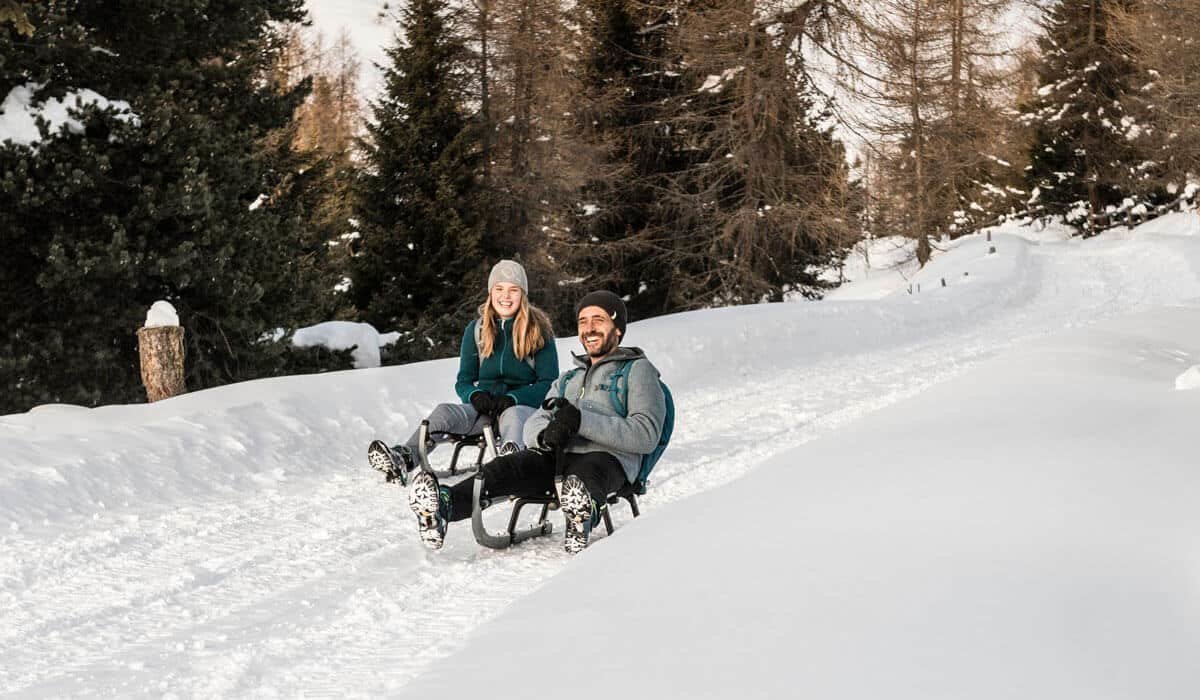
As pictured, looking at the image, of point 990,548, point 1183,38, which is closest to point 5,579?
point 990,548

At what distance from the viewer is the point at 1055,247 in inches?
1315

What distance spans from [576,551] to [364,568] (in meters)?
0.93

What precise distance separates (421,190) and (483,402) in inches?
495

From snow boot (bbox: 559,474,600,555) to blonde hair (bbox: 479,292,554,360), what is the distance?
195cm

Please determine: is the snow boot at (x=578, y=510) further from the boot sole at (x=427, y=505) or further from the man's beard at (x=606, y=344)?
the man's beard at (x=606, y=344)

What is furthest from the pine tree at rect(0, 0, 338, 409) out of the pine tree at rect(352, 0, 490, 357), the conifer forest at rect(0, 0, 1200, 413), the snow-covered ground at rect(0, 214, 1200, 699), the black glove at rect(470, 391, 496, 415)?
the black glove at rect(470, 391, 496, 415)

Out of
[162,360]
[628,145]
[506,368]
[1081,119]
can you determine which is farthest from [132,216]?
[1081,119]

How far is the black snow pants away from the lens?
4754 mm

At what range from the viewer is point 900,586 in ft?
10.6

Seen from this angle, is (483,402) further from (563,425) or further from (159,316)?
(159,316)

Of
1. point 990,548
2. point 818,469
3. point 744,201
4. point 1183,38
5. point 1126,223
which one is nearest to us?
point 990,548

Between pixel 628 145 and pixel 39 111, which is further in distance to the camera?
pixel 628 145

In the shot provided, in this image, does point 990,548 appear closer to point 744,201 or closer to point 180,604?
point 180,604

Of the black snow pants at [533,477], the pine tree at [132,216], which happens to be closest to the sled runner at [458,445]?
the black snow pants at [533,477]
